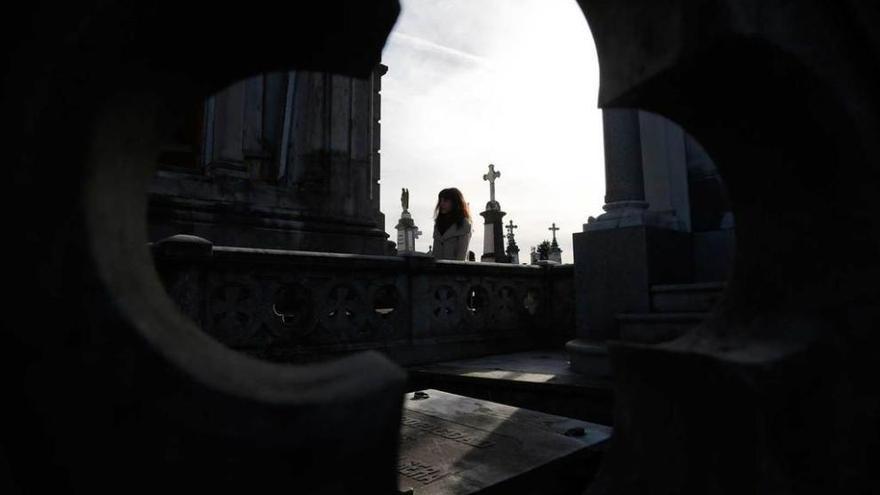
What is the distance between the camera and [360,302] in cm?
414

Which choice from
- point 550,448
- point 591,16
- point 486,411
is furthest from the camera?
point 486,411

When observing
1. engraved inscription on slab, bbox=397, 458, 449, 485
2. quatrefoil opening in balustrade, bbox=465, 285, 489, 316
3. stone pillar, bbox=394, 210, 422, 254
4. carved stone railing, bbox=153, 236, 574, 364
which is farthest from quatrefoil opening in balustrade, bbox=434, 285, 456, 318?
stone pillar, bbox=394, 210, 422, 254

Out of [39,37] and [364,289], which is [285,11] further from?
[364,289]

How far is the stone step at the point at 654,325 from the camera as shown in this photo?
10.5 feet

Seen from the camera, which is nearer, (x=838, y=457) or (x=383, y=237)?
(x=838, y=457)

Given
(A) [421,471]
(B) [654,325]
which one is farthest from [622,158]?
(A) [421,471]

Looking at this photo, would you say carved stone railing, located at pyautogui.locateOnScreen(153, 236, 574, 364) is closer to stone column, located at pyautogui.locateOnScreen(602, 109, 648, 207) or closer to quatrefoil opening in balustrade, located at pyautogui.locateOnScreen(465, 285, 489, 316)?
quatrefoil opening in balustrade, located at pyautogui.locateOnScreen(465, 285, 489, 316)

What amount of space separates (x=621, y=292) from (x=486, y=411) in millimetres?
1848

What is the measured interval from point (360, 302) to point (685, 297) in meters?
2.65

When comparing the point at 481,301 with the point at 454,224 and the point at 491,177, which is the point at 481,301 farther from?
the point at 491,177

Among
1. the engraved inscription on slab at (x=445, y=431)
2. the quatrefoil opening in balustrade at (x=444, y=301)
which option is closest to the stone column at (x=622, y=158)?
the quatrefoil opening in balustrade at (x=444, y=301)

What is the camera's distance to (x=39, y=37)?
514mm

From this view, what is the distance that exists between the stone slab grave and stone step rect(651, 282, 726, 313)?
1.58m

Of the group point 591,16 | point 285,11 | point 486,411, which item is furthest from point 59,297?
point 486,411
